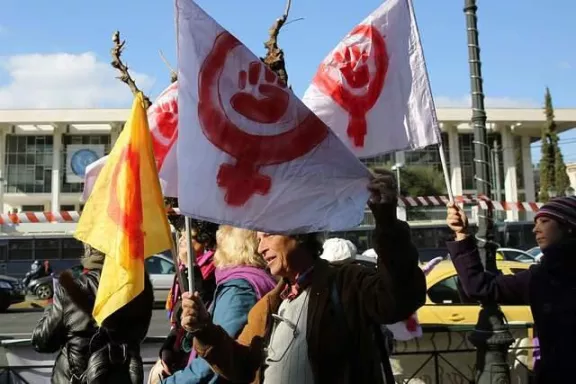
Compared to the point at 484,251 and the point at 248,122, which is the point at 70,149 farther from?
the point at 248,122

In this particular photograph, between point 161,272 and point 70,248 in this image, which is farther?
point 70,248

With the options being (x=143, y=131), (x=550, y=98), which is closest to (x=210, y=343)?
(x=143, y=131)

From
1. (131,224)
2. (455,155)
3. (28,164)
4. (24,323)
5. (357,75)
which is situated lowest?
(24,323)

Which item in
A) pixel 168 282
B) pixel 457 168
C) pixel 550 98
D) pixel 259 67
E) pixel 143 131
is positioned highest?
pixel 550 98

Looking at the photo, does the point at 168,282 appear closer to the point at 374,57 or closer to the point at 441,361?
the point at 441,361

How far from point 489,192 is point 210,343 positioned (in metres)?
3.37

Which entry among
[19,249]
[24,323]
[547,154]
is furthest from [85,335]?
Answer: [547,154]

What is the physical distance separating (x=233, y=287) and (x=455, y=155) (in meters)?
55.1

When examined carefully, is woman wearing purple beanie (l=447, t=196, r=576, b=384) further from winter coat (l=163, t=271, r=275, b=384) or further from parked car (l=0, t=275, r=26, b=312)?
parked car (l=0, t=275, r=26, b=312)

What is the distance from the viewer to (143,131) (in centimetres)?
286

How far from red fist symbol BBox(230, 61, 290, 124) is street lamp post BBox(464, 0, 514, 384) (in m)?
2.22

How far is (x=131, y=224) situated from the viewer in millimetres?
2773

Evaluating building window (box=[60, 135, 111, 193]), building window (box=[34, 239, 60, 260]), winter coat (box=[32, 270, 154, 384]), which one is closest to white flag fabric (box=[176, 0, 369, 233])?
winter coat (box=[32, 270, 154, 384])

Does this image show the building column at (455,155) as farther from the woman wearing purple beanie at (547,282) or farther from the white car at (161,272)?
the woman wearing purple beanie at (547,282)
